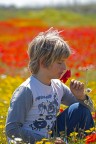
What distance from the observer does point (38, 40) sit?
466 centimetres

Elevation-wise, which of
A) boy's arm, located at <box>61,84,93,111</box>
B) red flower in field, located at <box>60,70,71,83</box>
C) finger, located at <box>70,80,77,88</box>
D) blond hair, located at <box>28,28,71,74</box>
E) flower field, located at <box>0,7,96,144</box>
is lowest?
boy's arm, located at <box>61,84,93,111</box>

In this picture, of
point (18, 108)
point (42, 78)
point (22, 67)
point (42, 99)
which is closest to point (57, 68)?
point (42, 78)

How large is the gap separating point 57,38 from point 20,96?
1.88 feet

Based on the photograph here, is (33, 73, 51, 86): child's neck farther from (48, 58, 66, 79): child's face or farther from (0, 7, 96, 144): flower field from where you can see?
(0, 7, 96, 144): flower field

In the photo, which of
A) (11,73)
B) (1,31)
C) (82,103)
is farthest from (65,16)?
(82,103)

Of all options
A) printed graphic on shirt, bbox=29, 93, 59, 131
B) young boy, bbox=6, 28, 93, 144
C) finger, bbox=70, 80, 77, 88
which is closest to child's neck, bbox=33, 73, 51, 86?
young boy, bbox=6, 28, 93, 144

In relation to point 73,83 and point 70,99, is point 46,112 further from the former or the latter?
point 70,99

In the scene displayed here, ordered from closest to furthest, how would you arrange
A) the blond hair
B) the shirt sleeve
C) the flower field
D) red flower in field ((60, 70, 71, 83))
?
the shirt sleeve → the blond hair → red flower in field ((60, 70, 71, 83)) → the flower field

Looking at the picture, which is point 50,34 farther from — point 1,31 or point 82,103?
point 1,31

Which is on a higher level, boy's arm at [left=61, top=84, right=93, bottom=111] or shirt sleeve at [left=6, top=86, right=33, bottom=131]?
boy's arm at [left=61, top=84, right=93, bottom=111]

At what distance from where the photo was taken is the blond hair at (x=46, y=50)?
15.1 feet

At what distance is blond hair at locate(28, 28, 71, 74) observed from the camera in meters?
4.60

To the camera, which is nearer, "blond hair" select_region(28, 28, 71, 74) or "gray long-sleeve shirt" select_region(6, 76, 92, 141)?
"gray long-sleeve shirt" select_region(6, 76, 92, 141)

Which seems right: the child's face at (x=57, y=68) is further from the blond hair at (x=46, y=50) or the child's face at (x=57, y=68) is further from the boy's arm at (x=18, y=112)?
the boy's arm at (x=18, y=112)
